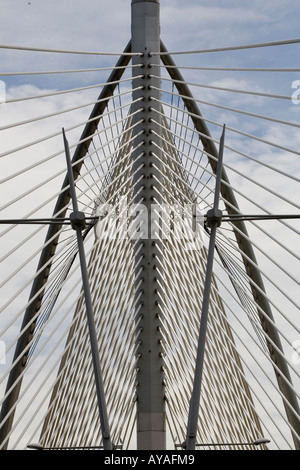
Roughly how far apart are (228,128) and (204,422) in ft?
17.2

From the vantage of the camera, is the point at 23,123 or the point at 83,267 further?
the point at 23,123

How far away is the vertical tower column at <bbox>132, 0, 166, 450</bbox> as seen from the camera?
51.2 ft

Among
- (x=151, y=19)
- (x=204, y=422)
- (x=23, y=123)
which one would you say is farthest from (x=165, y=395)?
(x=151, y=19)

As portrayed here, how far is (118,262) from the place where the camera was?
17.1m

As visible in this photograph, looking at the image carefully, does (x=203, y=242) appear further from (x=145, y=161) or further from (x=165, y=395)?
(x=165, y=395)

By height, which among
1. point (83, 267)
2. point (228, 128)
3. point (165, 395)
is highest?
point (228, 128)

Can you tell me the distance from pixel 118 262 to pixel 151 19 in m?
4.41

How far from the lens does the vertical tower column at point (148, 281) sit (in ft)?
51.2

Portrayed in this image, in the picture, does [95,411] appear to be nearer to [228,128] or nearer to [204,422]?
[204,422]

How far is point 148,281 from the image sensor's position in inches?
621
